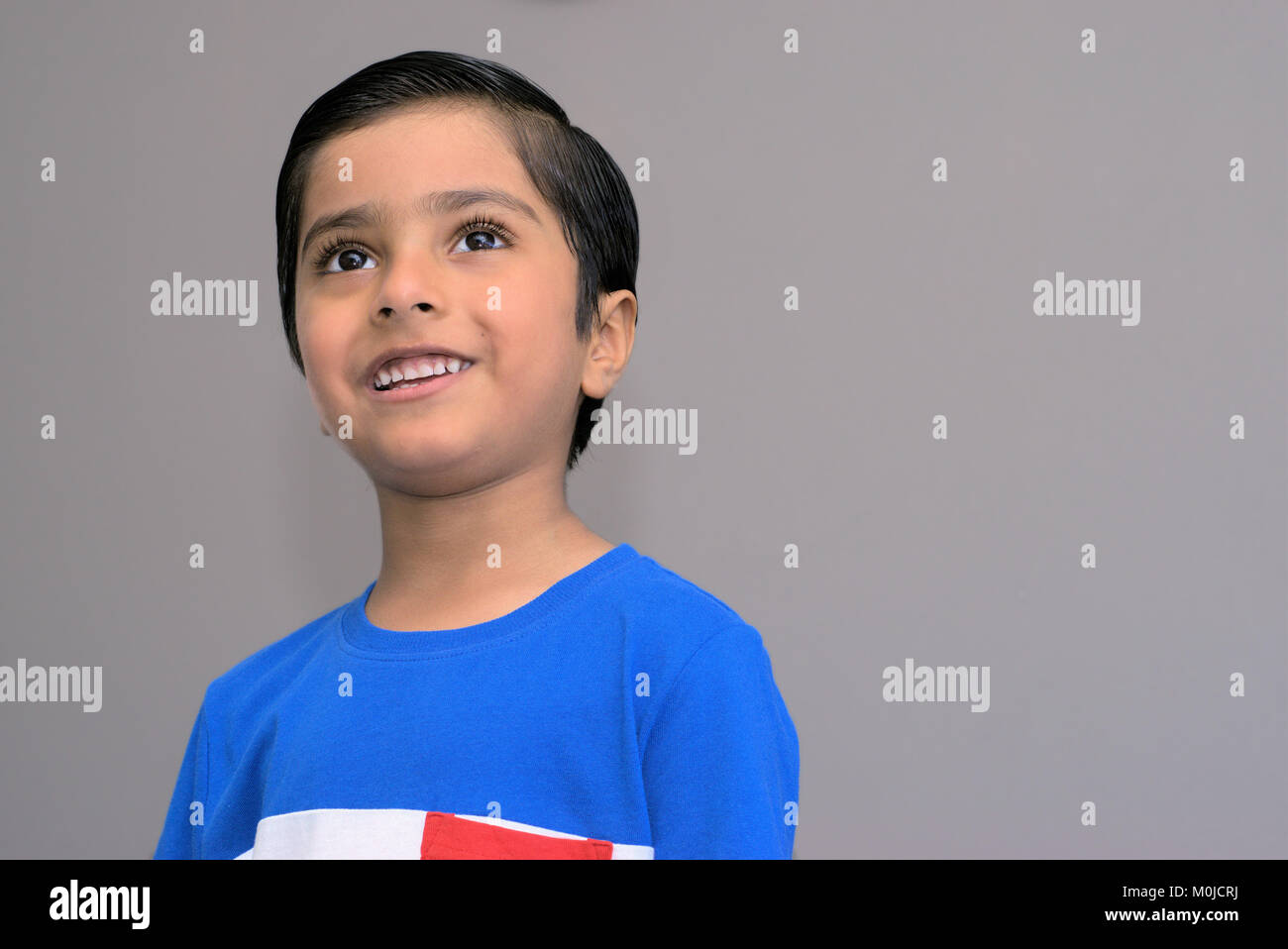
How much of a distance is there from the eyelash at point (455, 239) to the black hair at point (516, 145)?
5cm

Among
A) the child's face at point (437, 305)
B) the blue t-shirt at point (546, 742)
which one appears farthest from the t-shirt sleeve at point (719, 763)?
the child's face at point (437, 305)

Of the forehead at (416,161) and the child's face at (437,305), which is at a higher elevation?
the forehead at (416,161)

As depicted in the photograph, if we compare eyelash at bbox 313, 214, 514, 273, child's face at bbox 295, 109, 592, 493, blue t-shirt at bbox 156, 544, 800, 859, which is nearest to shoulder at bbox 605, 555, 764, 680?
blue t-shirt at bbox 156, 544, 800, 859

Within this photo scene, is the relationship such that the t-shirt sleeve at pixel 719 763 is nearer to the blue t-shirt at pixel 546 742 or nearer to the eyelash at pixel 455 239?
the blue t-shirt at pixel 546 742

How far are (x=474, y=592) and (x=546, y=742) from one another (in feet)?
0.38

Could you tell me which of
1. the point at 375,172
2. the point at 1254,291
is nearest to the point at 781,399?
the point at 1254,291

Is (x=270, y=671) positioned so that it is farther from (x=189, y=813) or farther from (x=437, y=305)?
(x=437, y=305)

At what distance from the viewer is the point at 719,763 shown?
57cm

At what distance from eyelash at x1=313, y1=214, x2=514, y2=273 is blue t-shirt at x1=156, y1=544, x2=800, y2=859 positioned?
0.20 meters

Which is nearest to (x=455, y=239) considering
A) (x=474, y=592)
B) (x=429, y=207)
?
(x=429, y=207)

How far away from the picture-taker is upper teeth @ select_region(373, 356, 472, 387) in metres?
0.65

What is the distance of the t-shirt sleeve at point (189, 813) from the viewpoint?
0.72 meters

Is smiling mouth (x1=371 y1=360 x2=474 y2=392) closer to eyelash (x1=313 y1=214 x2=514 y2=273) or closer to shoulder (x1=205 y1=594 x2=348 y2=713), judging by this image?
eyelash (x1=313 y1=214 x2=514 y2=273)
